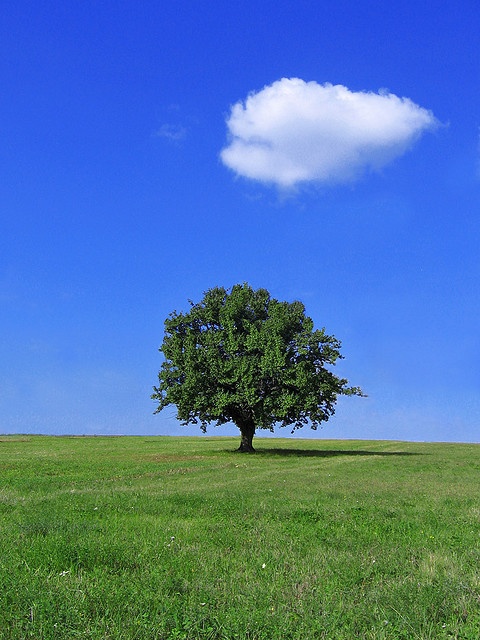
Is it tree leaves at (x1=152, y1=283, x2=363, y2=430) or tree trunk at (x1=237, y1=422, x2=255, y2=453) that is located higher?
tree leaves at (x1=152, y1=283, x2=363, y2=430)

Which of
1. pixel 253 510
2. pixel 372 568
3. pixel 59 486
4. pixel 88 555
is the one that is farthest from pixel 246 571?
pixel 59 486

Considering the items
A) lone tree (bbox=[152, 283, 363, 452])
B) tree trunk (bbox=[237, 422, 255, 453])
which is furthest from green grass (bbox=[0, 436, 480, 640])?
tree trunk (bbox=[237, 422, 255, 453])

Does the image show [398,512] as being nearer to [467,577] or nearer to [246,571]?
[467,577]

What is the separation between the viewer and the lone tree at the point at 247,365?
5419 centimetres

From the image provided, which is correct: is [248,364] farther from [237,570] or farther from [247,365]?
[237,570]

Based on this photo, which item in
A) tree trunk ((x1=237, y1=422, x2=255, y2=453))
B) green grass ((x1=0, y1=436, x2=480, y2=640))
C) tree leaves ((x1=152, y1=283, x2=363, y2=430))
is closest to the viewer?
green grass ((x1=0, y1=436, x2=480, y2=640))

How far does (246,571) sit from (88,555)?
2958 mm

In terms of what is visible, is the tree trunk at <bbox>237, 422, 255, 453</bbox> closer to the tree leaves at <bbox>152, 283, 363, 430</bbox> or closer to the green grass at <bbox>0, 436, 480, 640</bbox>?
the tree leaves at <bbox>152, 283, 363, 430</bbox>

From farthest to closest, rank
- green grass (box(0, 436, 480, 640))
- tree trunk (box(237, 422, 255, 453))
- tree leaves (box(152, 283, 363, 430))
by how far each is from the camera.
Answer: tree trunk (box(237, 422, 255, 453)), tree leaves (box(152, 283, 363, 430)), green grass (box(0, 436, 480, 640))

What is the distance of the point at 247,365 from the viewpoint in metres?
54.3

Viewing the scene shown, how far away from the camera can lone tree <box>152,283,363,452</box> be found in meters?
54.2

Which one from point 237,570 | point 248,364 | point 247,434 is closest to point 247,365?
point 248,364

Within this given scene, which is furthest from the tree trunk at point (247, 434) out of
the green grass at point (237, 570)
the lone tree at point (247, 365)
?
the green grass at point (237, 570)

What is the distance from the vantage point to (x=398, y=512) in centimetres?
1630
